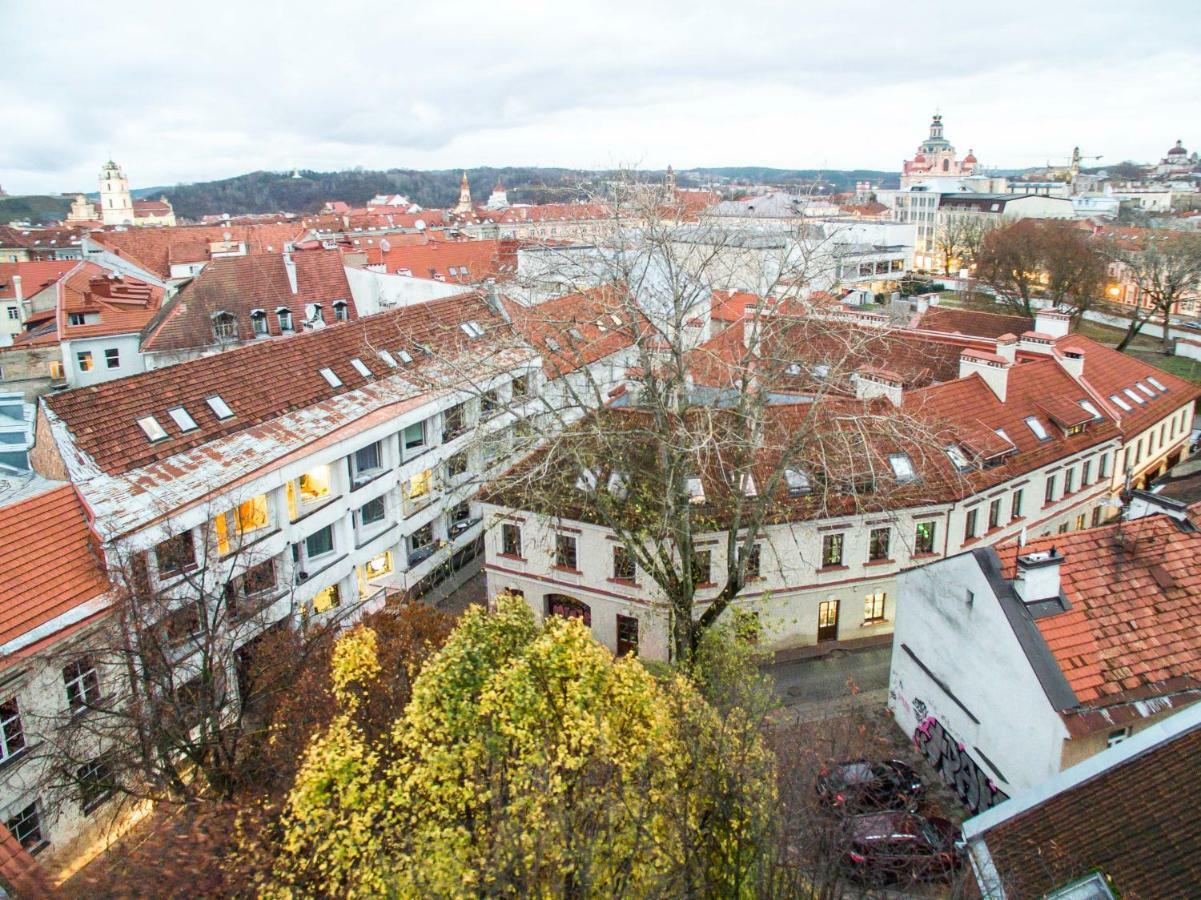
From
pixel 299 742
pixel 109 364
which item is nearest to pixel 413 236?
pixel 109 364

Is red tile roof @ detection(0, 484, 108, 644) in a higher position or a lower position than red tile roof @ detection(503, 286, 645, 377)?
lower

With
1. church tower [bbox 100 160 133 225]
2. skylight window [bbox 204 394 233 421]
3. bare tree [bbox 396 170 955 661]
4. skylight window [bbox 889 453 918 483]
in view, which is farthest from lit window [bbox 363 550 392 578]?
church tower [bbox 100 160 133 225]

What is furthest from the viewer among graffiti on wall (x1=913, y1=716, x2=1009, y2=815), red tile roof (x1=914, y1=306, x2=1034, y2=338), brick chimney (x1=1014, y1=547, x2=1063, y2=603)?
red tile roof (x1=914, y1=306, x2=1034, y2=338)

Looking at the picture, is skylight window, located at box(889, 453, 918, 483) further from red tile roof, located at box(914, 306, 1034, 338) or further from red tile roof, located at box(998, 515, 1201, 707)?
red tile roof, located at box(914, 306, 1034, 338)

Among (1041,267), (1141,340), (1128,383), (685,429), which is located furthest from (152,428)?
(1041,267)

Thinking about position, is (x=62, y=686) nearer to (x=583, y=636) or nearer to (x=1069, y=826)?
(x=583, y=636)

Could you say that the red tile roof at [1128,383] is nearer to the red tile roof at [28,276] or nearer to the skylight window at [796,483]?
the skylight window at [796,483]
